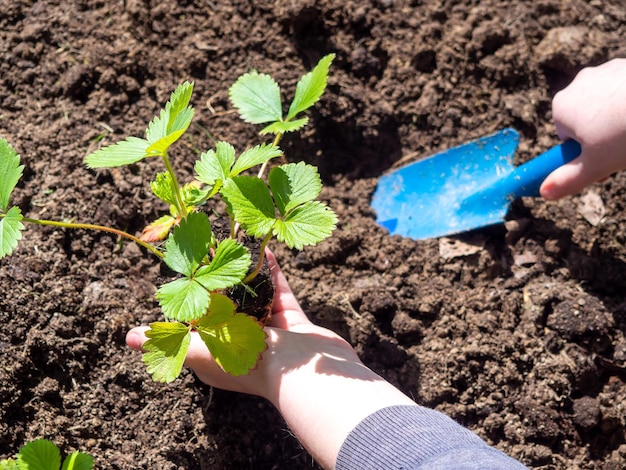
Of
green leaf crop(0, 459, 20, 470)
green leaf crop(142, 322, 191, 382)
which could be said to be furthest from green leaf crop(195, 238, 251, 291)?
green leaf crop(0, 459, 20, 470)

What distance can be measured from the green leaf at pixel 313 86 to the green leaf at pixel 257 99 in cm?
6

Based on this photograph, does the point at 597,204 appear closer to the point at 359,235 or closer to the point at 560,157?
the point at 560,157

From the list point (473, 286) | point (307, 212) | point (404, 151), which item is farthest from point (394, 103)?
point (307, 212)

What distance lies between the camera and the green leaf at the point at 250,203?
1142 mm

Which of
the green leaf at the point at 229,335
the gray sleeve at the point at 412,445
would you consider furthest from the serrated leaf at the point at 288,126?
the gray sleeve at the point at 412,445

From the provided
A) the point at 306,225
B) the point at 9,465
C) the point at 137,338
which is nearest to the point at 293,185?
the point at 306,225

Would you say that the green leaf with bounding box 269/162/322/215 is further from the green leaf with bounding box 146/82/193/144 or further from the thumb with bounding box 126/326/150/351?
the thumb with bounding box 126/326/150/351

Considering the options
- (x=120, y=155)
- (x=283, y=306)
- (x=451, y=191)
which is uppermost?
(x=120, y=155)

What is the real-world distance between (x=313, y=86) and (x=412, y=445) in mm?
753

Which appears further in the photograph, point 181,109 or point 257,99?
point 257,99

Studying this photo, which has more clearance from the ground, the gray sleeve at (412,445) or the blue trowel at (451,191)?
the blue trowel at (451,191)

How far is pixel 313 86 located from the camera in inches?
51.6

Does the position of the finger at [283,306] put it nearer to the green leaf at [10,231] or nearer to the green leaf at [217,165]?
the green leaf at [217,165]

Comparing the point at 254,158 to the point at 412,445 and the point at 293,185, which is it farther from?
the point at 412,445
